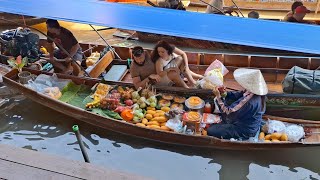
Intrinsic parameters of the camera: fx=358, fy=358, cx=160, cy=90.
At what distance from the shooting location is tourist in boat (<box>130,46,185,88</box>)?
5785 millimetres

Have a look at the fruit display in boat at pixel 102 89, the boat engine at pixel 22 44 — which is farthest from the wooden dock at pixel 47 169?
the boat engine at pixel 22 44

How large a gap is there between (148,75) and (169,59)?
0.45m

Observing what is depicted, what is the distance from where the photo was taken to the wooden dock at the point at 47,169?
2.98 metres

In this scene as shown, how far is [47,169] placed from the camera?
3.05 m

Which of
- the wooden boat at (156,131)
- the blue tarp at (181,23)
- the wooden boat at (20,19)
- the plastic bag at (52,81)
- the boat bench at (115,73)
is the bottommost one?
the wooden boat at (156,131)

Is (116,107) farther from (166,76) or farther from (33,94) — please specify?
(33,94)

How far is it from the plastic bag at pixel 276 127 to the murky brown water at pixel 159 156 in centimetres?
47

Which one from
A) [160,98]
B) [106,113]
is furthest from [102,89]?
[160,98]

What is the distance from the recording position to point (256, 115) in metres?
4.96

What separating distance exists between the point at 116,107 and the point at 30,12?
218 cm

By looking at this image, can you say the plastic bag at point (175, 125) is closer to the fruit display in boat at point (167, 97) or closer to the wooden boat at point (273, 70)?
the fruit display in boat at point (167, 97)

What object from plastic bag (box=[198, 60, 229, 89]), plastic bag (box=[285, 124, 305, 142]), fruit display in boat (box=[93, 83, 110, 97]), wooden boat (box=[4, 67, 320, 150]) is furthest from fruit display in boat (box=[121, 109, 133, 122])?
plastic bag (box=[285, 124, 305, 142])

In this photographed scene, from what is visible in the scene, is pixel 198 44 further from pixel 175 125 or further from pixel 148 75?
pixel 175 125

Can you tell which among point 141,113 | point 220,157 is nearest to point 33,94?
point 141,113
